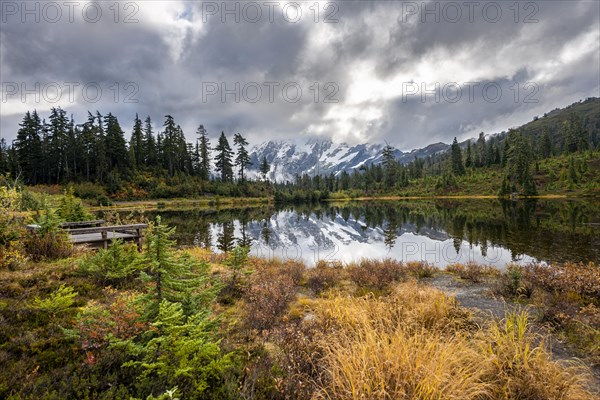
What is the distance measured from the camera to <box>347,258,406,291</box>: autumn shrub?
29.1 ft

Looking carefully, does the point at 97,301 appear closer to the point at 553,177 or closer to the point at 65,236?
the point at 65,236

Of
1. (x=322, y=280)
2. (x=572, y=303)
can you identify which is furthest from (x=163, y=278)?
(x=572, y=303)

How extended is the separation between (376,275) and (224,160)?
84054mm

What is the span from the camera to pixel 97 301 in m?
6.03

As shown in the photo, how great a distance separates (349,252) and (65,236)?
546 inches

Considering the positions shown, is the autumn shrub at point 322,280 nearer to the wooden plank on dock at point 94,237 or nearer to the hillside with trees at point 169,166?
the wooden plank on dock at point 94,237

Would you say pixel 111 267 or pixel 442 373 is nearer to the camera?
pixel 442 373

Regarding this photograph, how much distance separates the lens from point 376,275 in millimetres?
9531

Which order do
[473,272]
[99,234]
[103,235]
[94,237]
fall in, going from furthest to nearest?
[99,234] < [94,237] < [103,235] < [473,272]

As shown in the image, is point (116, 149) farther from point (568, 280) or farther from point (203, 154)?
point (568, 280)

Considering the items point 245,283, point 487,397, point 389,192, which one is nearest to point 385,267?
point 245,283

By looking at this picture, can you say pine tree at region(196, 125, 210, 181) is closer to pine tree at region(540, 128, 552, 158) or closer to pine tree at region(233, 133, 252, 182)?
pine tree at region(233, 133, 252, 182)

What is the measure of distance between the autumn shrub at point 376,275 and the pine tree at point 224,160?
8102cm

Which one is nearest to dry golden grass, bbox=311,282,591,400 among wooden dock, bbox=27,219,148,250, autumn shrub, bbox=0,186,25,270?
autumn shrub, bbox=0,186,25,270
